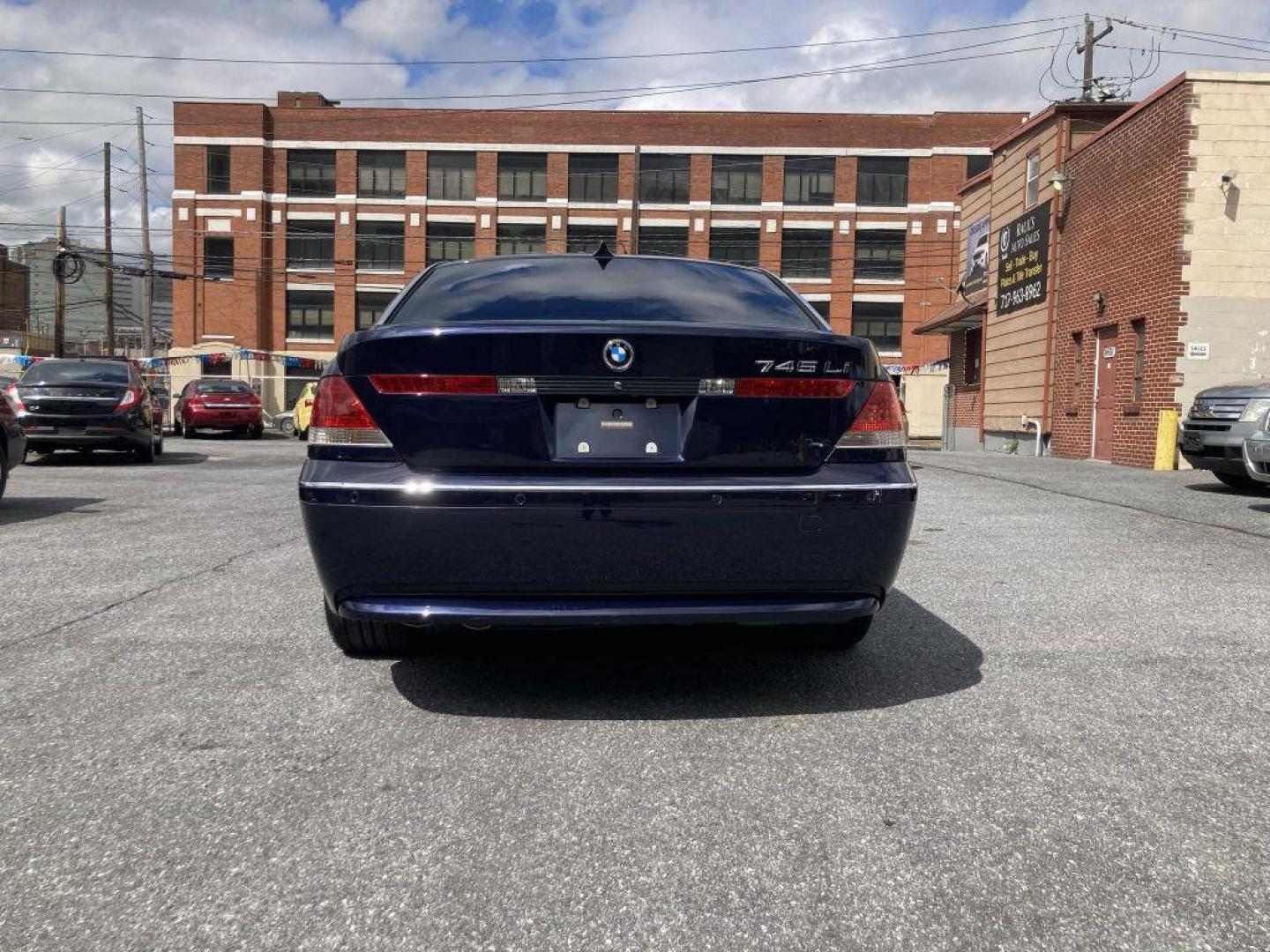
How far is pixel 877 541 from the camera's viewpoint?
3262 mm

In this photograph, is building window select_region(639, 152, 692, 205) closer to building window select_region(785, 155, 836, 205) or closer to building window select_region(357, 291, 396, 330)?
building window select_region(785, 155, 836, 205)

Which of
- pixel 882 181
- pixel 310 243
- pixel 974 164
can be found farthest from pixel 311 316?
pixel 974 164

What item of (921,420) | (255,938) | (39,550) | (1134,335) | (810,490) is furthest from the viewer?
(921,420)

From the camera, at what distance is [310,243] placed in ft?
166

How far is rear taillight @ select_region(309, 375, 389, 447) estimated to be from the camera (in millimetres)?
3152

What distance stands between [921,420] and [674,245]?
16.8 meters

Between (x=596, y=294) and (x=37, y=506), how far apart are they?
7168 millimetres

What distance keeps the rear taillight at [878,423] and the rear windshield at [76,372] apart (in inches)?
516

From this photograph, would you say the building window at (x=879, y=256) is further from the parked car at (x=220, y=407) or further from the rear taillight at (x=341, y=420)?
the rear taillight at (x=341, y=420)

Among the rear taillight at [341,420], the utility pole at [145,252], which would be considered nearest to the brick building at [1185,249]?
the rear taillight at [341,420]

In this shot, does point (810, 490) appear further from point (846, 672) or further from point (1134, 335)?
point (1134, 335)

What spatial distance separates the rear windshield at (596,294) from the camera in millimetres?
3576

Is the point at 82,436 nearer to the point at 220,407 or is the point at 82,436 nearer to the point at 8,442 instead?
the point at 8,442

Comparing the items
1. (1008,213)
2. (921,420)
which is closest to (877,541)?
(1008,213)
